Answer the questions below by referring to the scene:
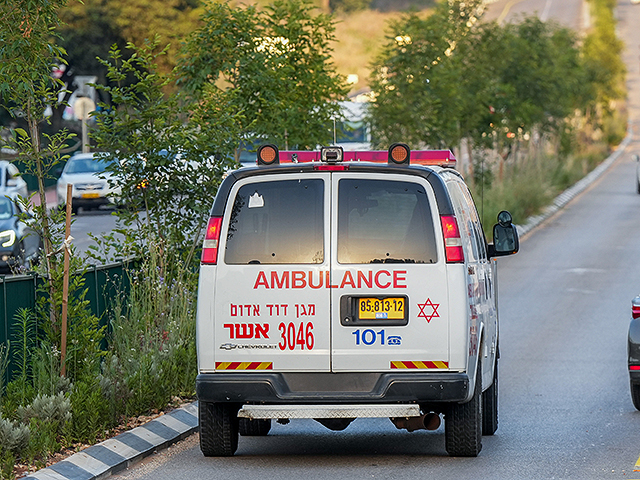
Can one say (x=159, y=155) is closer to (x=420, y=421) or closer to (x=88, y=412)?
(x=88, y=412)

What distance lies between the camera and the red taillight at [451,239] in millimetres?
8414

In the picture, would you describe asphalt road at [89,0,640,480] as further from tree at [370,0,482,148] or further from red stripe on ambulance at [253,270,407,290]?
tree at [370,0,482,148]

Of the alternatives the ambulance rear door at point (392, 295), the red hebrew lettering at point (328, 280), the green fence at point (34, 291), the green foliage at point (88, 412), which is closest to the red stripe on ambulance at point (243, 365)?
the ambulance rear door at point (392, 295)

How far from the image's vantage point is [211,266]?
854 centimetres

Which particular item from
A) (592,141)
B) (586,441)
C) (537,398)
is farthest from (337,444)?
(592,141)

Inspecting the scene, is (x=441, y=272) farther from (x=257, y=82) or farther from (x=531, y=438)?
(x=257, y=82)

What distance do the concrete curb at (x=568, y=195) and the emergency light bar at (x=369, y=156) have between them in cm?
2127

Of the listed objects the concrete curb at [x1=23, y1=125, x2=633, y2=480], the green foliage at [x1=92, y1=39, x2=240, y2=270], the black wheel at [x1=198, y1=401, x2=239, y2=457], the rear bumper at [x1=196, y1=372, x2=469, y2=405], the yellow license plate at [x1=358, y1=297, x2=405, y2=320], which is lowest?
the concrete curb at [x1=23, y1=125, x2=633, y2=480]

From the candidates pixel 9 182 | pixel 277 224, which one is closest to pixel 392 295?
pixel 277 224

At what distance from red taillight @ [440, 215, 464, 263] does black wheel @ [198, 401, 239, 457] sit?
6.30 ft

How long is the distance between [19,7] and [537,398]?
5.94m

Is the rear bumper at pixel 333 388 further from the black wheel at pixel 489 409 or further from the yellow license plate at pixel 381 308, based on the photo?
the black wheel at pixel 489 409

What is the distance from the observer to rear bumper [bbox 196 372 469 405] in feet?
27.4

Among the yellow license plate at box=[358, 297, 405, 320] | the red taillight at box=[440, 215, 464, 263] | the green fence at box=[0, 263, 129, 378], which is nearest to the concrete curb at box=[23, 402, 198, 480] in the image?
the green fence at box=[0, 263, 129, 378]
